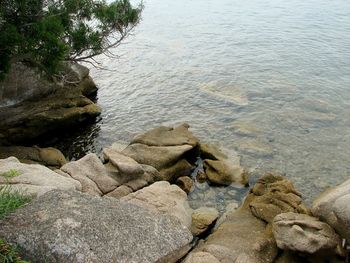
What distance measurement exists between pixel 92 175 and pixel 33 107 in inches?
302

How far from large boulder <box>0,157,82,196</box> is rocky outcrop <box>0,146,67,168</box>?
4.21 metres

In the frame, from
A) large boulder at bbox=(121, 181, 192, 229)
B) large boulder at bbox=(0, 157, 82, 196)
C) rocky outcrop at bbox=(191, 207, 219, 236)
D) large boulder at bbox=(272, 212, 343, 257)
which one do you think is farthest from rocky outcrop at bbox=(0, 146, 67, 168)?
large boulder at bbox=(272, 212, 343, 257)

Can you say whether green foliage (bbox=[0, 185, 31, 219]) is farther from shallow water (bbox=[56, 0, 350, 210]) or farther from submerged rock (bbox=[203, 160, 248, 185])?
submerged rock (bbox=[203, 160, 248, 185])

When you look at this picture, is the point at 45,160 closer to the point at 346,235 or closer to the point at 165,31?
the point at 346,235

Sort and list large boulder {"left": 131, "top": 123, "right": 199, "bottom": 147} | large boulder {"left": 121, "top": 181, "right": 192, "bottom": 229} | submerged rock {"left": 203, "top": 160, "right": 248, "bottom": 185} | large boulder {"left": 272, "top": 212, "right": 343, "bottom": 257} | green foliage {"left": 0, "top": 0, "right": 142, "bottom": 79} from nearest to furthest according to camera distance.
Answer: large boulder {"left": 272, "top": 212, "right": 343, "bottom": 257}
large boulder {"left": 121, "top": 181, "right": 192, "bottom": 229}
green foliage {"left": 0, "top": 0, "right": 142, "bottom": 79}
submerged rock {"left": 203, "top": 160, "right": 248, "bottom": 185}
large boulder {"left": 131, "top": 123, "right": 199, "bottom": 147}

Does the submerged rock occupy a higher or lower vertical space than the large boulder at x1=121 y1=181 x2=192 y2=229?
lower

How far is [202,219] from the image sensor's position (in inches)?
516

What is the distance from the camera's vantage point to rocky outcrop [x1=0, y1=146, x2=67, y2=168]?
54.9 feet

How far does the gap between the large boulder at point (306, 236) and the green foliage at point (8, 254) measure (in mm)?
6365

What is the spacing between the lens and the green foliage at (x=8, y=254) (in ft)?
21.5

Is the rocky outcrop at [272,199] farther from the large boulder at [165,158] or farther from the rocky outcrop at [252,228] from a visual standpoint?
the large boulder at [165,158]

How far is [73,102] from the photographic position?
21.5 m

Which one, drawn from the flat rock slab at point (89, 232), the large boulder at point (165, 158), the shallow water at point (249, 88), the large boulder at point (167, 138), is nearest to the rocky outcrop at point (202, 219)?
the shallow water at point (249, 88)

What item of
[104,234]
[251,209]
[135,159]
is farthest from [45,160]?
[104,234]
